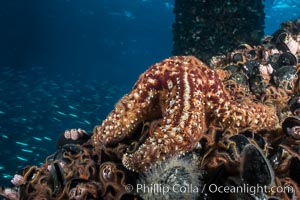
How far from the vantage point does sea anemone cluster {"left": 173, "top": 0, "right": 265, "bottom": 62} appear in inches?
401

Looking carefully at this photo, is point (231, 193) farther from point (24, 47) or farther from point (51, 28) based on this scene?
point (51, 28)

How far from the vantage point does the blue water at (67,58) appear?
22.5 m

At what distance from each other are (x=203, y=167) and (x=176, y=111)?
661 mm

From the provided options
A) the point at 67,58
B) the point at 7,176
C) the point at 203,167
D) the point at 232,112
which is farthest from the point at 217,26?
the point at 67,58

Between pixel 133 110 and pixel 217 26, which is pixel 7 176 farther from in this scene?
pixel 133 110

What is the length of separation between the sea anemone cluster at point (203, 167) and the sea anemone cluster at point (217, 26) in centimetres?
550

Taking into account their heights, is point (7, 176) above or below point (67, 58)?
below

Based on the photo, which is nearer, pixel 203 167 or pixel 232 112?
pixel 203 167

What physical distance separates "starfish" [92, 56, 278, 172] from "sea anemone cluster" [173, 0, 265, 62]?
6823 millimetres

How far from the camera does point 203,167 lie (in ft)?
10.6

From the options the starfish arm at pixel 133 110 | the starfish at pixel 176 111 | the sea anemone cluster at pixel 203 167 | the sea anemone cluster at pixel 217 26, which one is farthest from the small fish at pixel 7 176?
the starfish arm at pixel 133 110

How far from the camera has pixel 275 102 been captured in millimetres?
4457

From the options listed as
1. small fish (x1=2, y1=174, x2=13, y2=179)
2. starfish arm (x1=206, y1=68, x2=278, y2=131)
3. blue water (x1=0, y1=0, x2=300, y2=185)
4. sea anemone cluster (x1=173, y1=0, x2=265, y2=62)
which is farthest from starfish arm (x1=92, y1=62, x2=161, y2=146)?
small fish (x1=2, y1=174, x2=13, y2=179)

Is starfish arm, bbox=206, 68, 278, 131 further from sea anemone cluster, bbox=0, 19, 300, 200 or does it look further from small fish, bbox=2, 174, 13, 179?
small fish, bbox=2, 174, 13, 179
